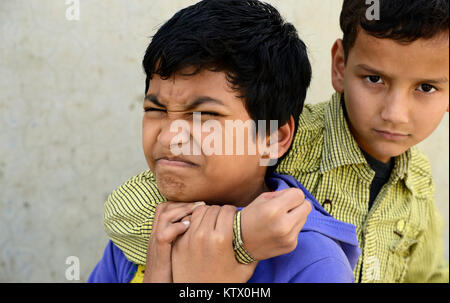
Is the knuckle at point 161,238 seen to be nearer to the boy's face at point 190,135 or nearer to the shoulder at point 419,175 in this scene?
the boy's face at point 190,135

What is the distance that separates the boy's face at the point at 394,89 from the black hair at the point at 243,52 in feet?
0.61

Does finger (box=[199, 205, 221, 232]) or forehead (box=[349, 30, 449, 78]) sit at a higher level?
forehead (box=[349, 30, 449, 78])

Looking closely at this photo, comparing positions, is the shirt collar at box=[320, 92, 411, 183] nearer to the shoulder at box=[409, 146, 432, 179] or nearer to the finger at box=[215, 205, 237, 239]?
the shoulder at box=[409, 146, 432, 179]

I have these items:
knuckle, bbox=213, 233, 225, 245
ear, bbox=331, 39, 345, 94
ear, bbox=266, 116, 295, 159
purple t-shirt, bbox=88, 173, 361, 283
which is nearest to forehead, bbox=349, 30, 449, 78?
ear, bbox=331, 39, 345, 94

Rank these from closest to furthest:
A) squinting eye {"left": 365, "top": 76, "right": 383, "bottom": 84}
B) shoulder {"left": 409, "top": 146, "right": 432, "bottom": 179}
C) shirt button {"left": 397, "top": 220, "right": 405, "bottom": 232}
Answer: squinting eye {"left": 365, "top": 76, "right": 383, "bottom": 84}, shirt button {"left": 397, "top": 220, "right": 405, "bottom": 232}, shoulder {"left": 409, "top": 146, "right": 432, "bottom": 179}

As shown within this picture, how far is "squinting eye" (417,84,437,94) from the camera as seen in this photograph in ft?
4.18

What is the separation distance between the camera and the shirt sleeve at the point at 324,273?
3.27ft

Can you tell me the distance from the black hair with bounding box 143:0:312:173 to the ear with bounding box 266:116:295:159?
19 millimetres

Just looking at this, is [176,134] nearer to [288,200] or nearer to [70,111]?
[288,200]

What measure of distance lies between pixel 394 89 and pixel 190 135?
54 centimetres

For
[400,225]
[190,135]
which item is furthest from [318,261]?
[400,225]
